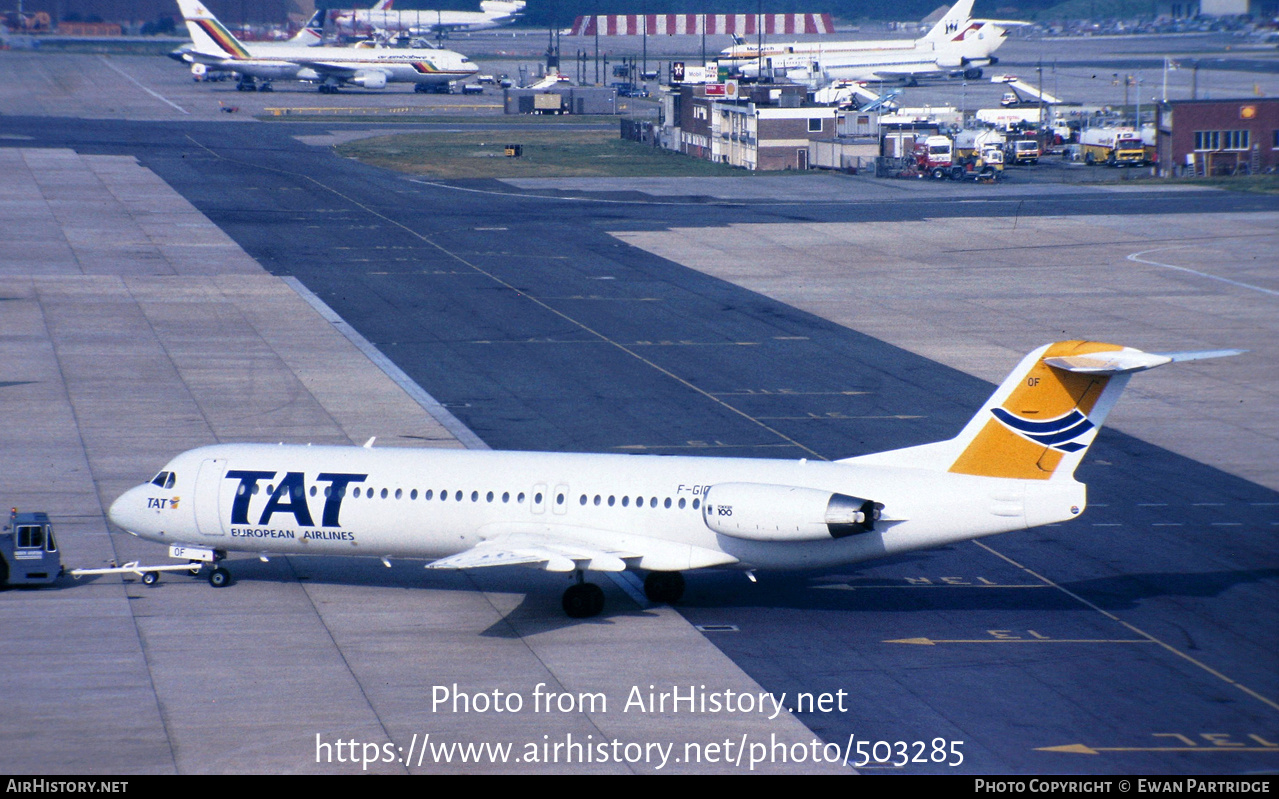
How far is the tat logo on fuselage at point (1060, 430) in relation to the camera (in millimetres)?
28844

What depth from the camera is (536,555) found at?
28344mm

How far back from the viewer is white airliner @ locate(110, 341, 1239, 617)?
2855 centimetres

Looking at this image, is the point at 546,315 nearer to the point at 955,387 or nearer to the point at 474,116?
the point at 955,387

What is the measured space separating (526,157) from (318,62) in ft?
243

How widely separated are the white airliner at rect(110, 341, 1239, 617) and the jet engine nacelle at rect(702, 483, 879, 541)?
3 cm

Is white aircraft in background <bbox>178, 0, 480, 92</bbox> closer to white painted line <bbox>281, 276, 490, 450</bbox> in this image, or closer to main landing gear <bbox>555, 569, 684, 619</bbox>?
white painted line <bbox>281, 276, 490, 450</bbox>

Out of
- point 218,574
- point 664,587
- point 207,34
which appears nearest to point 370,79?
point 207,34

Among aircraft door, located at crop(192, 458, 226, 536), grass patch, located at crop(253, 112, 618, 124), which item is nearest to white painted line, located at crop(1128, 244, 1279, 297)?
aircraft door, located at crop(192, 458, 226, 536)

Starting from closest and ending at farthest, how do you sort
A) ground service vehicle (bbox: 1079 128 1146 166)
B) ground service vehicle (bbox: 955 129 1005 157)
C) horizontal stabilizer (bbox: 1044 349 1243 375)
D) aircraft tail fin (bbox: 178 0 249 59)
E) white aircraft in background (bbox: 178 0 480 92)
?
horizontal stabilizer (bbox: 1044 349 1243 375), ground service vehicle (bbox: 955 129 1005 157), ground service vehicle (bbox: 1079 128 1146 166), aircraft tail fin (bbox: 178 0 249 59), white aircraft in background (bbox: 178 0 480 92)

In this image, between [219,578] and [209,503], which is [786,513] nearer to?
[209,503]

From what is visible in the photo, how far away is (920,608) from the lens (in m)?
30.7

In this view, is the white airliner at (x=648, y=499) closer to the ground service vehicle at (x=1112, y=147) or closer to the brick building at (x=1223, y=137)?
the brick building at (x=1223, y=137)

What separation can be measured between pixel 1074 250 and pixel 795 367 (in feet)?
104

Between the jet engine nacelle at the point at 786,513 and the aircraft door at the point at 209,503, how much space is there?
10724 millimetres
